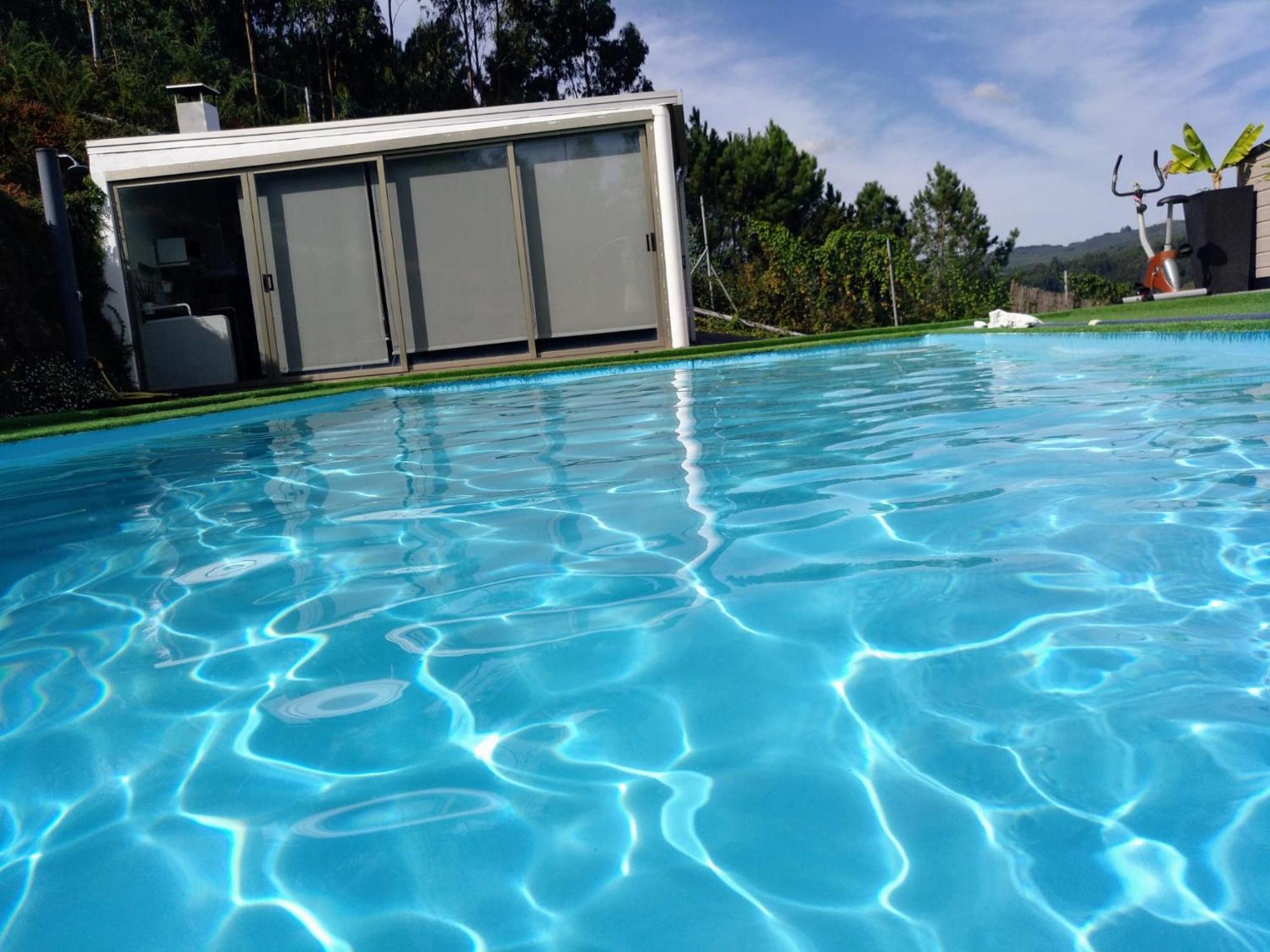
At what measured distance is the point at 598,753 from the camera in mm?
1565

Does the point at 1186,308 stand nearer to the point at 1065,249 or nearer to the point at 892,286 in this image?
the point at 892,286

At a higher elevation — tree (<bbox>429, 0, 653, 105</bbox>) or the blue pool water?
tree (<bbox>429, 0, 653, 105</bbox>)

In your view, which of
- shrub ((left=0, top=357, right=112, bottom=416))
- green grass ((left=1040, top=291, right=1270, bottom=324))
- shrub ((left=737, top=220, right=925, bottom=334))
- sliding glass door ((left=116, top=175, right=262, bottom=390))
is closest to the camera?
green grass ((left=1040, top=291, right=1270, bottom=324))

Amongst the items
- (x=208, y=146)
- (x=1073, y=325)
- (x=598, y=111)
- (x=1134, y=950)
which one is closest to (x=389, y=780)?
(x=1134, y=950)

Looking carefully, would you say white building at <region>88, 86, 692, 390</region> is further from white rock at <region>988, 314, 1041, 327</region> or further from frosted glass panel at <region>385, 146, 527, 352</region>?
white rock at <region>988, 314, 1041, 327</region>

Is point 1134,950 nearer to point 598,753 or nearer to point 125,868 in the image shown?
point 598,753

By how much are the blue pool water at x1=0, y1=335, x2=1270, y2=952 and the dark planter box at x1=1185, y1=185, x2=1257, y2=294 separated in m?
10.6

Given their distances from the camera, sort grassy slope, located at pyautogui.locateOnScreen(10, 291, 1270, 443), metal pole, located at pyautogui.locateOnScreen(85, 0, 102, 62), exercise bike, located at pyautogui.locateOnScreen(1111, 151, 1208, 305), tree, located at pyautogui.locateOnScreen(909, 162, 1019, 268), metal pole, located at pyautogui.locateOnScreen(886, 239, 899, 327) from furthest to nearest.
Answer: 1. tree, located at pyautogui.locateOnScreen(909, 162, 1019, 268)
2. metal pole, located at pyautogui.locateOnScreen(85, 0, 102, 62)
3. metal pole, located at pyautogui.locateOnScreen(886, 239, 899, 327)
4. exercise bike, located at pyautogui.locateOnScreen(1111, 151, 1208, 305)
5. grassy slope, located at pyautogui.locateOnScreen(10, 291, 1270, 443)

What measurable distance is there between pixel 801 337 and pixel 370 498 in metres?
8.82

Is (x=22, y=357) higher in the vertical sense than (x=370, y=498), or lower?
higher

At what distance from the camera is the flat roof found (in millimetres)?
10930

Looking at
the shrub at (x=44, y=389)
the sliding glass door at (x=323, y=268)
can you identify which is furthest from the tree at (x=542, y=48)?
the shrub at (x=44, y=389)

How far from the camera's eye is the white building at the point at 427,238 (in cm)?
1099

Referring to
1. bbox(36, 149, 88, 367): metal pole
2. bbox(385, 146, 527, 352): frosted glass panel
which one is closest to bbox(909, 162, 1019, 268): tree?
bbox(385, 146, 527, 352): frosted glass panel
